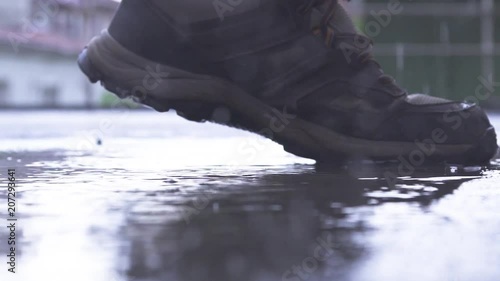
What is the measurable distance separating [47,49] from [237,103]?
788cm

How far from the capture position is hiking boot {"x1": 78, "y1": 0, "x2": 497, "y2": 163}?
0.91 metres

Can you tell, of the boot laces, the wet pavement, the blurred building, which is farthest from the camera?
the blurred building

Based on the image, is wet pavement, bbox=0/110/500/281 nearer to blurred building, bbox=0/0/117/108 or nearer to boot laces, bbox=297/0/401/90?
boot laces, bbox=297/0/401/90

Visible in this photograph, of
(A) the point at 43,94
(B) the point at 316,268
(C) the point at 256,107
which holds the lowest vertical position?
(B) the point at 316,268

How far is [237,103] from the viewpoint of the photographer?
3.01 feet

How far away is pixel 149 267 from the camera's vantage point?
1.36 feet

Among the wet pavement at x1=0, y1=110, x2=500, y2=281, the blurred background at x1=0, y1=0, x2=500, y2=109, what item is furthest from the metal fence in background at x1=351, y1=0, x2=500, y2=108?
the wet pavement at x1=0, y1=110, x2=500, y2=281

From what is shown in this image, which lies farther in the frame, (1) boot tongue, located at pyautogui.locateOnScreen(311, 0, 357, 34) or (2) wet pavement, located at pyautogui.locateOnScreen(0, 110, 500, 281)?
(1) boot tongue, located at pyautogui.locateOnScreen(311, 0, 357, 34)

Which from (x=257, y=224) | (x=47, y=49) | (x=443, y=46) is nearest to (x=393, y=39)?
(x=443, y=46)

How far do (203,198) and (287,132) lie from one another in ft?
0.87

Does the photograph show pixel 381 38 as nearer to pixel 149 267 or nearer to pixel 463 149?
pixel 463 149

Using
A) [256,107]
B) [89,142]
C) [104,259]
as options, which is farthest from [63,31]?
[104,259]

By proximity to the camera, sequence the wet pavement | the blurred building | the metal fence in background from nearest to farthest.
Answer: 1. the wet pavement
2. the metal fence in background
3. the blurred building

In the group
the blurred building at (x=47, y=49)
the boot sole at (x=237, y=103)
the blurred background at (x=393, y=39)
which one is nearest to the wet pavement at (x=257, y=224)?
the boot sole at (x=237, y=103)
